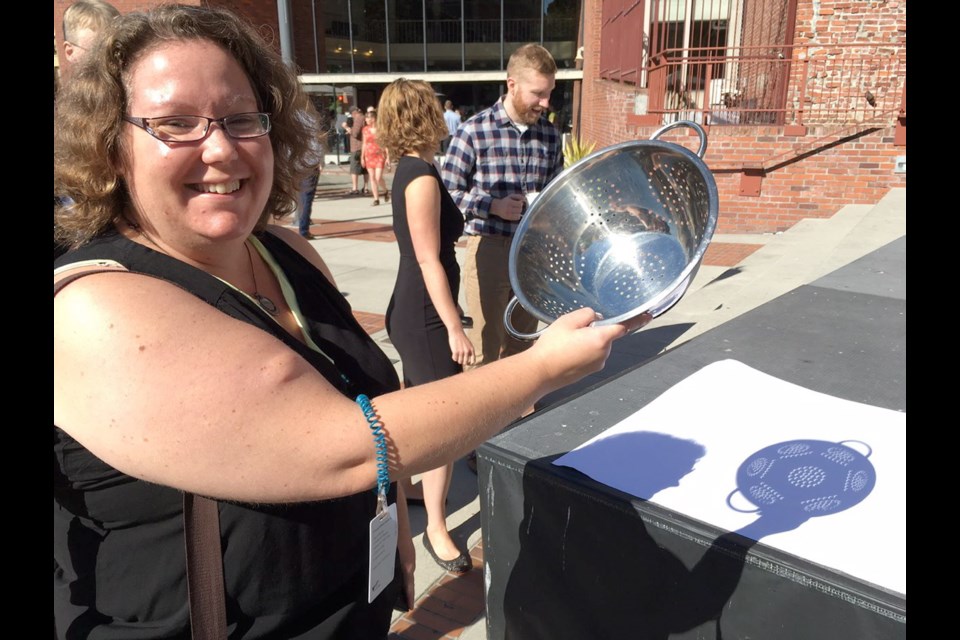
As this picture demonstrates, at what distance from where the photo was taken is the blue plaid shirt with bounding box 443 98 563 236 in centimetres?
341

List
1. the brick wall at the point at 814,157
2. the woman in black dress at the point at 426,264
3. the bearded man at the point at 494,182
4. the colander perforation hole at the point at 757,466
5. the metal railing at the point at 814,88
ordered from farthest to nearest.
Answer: the metal railing at the point at 814,88 → the brick wall at the point at 814,157 → the bearded man at the point at 494,182 → the woman in black dress at the point at 426,264 → the colander perforation hole at the point at 757,466

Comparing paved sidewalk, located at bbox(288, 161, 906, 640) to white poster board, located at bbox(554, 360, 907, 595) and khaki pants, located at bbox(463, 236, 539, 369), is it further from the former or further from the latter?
white poster board, located at bbox(554, 360, 907, 595)

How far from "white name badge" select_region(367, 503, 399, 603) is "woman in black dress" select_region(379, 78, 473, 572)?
1.32 metres

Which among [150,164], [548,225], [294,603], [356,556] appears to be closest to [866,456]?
[548,225]

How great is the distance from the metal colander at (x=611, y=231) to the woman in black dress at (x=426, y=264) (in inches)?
39.0

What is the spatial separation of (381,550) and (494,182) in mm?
2452

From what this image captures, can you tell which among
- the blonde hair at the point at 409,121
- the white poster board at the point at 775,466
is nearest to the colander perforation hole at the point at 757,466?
the white poster board at the point at 775,466

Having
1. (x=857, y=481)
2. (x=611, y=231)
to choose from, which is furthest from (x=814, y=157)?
(x=857, y=481)

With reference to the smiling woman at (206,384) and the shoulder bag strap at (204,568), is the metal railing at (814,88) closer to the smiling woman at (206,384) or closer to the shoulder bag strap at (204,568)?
the smiling woman at (206,384)

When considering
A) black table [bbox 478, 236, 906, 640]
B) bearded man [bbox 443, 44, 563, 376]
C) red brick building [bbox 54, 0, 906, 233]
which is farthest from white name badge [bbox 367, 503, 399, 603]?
red brick building [bbox 54, 0, 906, 233]

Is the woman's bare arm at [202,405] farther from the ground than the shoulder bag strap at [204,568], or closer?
farther from the ground

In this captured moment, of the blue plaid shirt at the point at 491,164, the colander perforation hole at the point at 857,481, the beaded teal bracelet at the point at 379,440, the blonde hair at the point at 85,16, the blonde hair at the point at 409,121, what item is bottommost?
the colander perforation hole at the point at 857,481

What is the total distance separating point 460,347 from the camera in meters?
2.71

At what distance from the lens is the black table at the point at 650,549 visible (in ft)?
3.92
